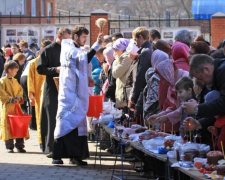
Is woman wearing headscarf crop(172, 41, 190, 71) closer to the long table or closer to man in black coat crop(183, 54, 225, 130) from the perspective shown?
the long table

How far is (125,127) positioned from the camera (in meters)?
12.1

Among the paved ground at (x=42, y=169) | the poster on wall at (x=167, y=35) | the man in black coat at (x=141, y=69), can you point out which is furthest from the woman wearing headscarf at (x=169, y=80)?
the poster on wall at (x=167, y=35)

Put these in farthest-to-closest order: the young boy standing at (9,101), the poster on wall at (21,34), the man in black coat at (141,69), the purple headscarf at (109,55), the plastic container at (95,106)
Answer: the poster on wall at (21,34), the purple headscarf at (109,55), the young boy standing at (9,101), the plastic container at (95,106), the man in black coat at (141,69)

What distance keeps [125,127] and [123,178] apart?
130cm

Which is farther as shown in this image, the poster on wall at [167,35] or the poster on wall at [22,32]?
the poster on wall at [22,32]

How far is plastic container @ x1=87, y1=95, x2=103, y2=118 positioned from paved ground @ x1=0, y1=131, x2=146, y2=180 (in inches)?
32.5

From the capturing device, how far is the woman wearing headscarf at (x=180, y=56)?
11.4 metres

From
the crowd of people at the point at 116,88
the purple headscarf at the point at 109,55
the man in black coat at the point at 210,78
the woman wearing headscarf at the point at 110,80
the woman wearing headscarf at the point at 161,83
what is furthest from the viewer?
the purple headscarf at the point at 109,55

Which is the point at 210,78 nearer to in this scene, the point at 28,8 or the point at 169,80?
the point at 169,80

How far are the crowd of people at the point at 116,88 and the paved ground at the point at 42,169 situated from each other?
0.83ft

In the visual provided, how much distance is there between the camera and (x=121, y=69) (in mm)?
13266

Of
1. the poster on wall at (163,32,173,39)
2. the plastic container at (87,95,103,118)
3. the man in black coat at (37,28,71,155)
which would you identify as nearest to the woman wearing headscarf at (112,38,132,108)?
the plastic container at (87,95,103,118)

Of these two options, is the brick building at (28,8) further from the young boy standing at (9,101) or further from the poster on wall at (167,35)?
the young boy standing at (9,101)

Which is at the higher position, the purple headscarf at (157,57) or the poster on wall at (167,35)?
the poster on wall at (167,35)
